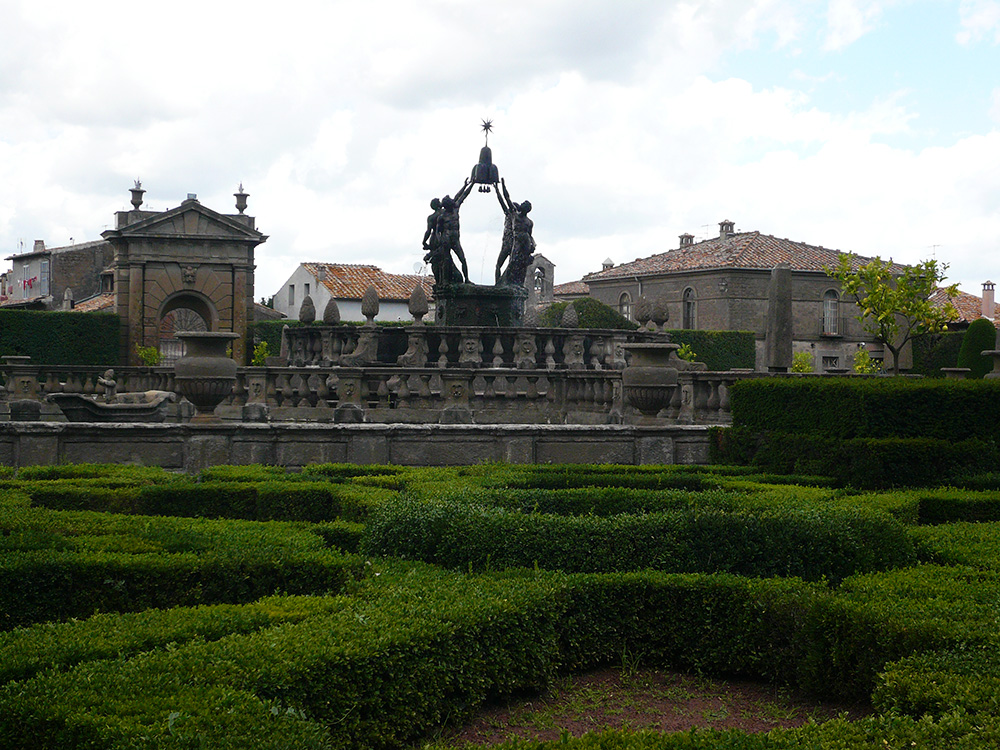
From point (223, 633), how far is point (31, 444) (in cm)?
790

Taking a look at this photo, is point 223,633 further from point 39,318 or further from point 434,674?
point 39,318

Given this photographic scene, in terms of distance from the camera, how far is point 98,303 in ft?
151

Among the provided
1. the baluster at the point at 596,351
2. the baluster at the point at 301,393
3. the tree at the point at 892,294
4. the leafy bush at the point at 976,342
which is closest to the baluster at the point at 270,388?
the baluster at the point at 301,393

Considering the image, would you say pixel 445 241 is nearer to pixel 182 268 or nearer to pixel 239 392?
pixel 239 392

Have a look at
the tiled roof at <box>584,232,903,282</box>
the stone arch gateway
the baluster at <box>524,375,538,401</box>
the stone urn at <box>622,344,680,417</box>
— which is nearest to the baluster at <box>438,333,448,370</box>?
the baluster at <box>524,375,538,401</box>

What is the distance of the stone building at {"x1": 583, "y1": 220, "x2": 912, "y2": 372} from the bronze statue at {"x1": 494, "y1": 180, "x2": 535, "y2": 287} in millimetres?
23563

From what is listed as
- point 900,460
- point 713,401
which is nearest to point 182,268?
point 713,401

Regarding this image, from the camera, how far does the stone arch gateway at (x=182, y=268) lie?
1501 inches

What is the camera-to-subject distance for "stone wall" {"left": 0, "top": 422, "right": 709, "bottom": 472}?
1189 cm

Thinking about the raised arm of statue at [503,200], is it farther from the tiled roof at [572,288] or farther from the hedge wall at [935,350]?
the tiled roof at [572,288]

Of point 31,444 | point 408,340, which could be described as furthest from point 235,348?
point 31,444

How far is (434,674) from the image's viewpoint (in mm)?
4871

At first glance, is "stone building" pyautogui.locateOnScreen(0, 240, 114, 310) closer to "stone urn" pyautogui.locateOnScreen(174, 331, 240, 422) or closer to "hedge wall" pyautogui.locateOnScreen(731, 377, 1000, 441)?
"stone urn" pyautogui.locateOnScreen(174, 331, 240, 422)

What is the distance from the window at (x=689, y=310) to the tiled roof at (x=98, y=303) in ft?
84.4
